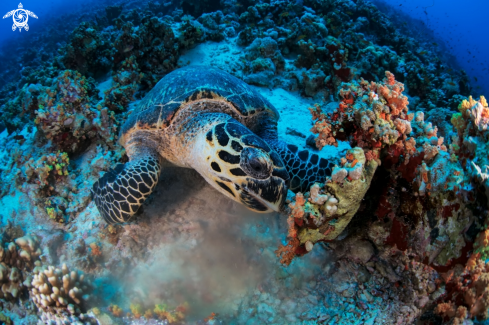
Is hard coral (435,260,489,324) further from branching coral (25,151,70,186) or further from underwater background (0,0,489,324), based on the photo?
branching coral (25,151,70,186)

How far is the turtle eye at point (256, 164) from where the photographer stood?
205 cm

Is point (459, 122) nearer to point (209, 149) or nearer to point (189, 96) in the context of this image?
point (209, 149)

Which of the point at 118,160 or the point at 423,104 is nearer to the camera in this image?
the point at 118,160

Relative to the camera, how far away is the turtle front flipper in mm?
2527

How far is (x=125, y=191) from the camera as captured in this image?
2.53m

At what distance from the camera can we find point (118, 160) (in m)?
3.65

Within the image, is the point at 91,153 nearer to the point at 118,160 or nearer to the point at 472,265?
the point at 118,160

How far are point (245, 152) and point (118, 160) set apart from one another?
2.42 metres

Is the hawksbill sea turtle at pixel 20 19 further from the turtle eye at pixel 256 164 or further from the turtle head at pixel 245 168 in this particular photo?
the turtle eye at pixel 256 164

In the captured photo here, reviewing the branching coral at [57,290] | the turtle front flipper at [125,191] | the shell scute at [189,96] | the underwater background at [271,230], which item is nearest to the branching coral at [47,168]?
the underwater background at [271,230]

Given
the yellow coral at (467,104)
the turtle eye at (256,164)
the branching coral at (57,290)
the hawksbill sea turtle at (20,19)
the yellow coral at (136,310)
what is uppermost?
the yellow coral at (467,104)

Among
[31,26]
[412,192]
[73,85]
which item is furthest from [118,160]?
[31,26]

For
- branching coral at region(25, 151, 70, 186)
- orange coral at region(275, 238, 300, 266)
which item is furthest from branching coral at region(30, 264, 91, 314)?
orange coral at region(275, 238, 300, 266)

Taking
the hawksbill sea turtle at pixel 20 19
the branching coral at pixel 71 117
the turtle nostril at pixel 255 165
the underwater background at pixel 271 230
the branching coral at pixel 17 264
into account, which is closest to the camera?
the underwater background at pixel 271 230
